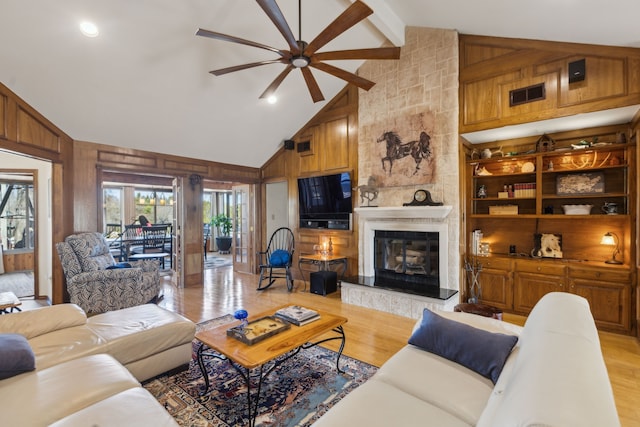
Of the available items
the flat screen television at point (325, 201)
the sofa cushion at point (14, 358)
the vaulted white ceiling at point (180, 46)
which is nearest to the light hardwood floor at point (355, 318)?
the flat screen television at point (325, 201)

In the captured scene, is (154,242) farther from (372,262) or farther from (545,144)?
(545,144)

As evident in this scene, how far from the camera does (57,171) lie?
413 centimetres

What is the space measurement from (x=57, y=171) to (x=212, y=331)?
3697mm

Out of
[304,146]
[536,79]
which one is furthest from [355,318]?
[536,79]

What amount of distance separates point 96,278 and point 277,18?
386 cm

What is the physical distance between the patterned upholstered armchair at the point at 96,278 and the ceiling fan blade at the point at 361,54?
3.71 m

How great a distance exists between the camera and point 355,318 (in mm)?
3873

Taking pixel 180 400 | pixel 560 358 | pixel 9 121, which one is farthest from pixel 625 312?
pixel 9 121

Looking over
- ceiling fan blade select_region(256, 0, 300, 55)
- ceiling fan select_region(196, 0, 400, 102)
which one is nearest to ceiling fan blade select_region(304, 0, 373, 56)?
ceiling fan select_region(196, 0, 400, 102)

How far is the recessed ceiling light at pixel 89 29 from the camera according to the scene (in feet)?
9.59

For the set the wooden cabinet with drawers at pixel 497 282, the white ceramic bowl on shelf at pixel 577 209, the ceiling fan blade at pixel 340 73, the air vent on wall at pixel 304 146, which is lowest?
the wooden cabinet with drawers at pixel 497 282

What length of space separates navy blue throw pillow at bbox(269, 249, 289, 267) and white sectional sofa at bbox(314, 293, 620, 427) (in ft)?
12.0

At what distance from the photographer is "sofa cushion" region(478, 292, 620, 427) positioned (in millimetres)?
696

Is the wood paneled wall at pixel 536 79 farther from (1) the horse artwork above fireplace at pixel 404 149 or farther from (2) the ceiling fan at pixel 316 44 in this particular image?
(2) the ceiling fan at pixel 316 44
